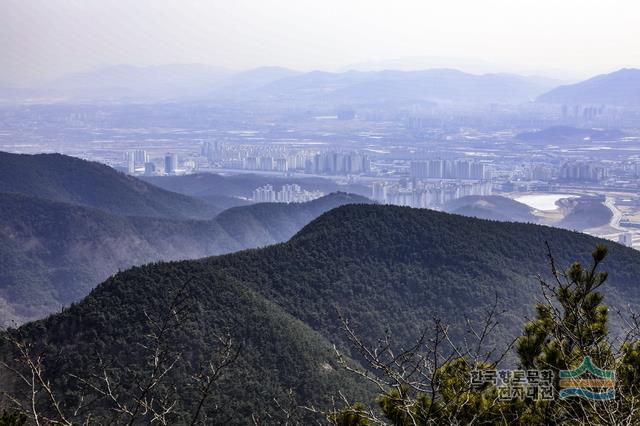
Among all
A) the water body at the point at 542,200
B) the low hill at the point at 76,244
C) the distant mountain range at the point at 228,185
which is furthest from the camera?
the distant mountain range at the point at 228,185

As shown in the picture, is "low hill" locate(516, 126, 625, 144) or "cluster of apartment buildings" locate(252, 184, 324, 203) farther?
"low hill" locate(516, 126, 625, 144)

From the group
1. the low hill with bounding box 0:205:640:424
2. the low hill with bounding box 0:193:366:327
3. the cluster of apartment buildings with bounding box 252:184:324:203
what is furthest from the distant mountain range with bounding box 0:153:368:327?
the low hill with bounding box 0:205:640:424

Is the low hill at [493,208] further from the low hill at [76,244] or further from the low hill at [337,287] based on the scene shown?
the low hill at [337,287]

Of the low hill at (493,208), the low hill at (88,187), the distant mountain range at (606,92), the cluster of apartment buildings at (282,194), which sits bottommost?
the cluster of apartment buildings at (282,194)

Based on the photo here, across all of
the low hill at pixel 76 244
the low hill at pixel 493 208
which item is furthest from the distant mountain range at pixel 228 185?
the low hill at pixel 76 244

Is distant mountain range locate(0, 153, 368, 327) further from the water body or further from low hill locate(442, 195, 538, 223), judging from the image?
the water body

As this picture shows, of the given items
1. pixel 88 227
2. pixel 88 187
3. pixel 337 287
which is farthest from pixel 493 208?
pixel 337 287
